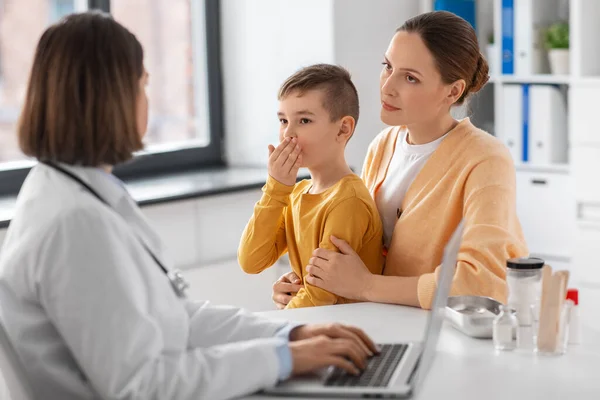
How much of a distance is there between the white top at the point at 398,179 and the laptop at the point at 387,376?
0.63 metres

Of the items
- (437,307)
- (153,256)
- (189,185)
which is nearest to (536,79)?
(189,185)

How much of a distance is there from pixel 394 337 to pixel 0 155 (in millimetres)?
2146

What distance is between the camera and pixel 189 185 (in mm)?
3547

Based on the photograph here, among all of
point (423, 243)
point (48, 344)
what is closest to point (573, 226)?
point (423, 243)

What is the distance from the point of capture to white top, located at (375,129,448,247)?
7.01 feet

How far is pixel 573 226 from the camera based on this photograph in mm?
3740

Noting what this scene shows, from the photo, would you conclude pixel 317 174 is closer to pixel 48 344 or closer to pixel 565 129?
pixel 48 344

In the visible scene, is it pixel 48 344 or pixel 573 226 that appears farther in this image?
pixel 573 226

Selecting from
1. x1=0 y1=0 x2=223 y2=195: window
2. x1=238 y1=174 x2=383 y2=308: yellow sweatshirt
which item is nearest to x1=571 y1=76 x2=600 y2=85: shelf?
x1=0 y1=0 x2=223 y2=195: window

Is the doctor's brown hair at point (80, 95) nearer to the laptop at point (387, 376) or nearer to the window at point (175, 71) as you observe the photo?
the laptop at point (387, 376)

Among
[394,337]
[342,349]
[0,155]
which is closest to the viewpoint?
[342,349]

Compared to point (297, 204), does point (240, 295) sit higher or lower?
lower

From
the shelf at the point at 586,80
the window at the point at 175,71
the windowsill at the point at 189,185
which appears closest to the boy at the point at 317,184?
the windowsill at the point at 189,185

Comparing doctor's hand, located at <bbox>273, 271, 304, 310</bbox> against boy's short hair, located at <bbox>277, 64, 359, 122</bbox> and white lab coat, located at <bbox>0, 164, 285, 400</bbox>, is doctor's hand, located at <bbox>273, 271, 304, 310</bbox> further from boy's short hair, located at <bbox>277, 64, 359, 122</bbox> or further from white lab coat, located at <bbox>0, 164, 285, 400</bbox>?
white lab coat, located at <bbox>0, 164, 285, 400</bbox>
